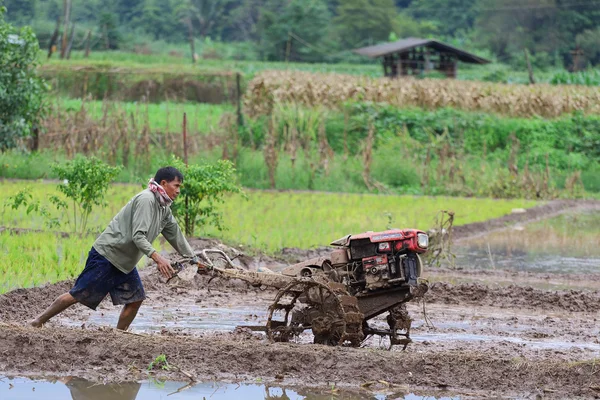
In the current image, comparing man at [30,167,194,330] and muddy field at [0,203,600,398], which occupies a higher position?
man at [30,167,194,330]

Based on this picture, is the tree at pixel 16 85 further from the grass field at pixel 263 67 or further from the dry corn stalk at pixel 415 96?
the grass field at pixel 263 67

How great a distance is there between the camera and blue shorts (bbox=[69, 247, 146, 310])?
25.1ft

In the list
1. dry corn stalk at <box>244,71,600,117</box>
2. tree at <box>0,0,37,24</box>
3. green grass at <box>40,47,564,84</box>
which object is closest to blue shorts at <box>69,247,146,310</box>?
dry corn stalk at <box>244,71,600,117</box>

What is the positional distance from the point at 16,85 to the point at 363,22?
1794 inches

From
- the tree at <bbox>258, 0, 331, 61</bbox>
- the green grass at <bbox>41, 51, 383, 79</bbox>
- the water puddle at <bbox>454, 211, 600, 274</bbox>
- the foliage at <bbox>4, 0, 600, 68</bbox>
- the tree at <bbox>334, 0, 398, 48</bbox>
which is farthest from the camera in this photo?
the tree at <bbox>334, 0, 398, 48</bbox>

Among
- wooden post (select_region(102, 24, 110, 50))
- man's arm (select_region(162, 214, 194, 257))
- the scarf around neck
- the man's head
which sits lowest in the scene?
man's arm (select_region(162, 214, 194, 257))

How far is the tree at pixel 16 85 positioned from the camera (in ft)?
65.6

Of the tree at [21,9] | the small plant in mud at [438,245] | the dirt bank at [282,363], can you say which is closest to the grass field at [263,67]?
the tree at [21,9]

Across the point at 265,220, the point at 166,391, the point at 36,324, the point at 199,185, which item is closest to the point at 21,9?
the point at 265,220

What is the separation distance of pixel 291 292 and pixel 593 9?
185 ft

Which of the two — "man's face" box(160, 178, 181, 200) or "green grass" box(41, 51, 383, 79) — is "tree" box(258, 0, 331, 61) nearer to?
"green grass" box(41, 51, 383, 79)

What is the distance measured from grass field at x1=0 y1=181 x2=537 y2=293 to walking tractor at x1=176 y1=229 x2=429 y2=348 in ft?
10.6

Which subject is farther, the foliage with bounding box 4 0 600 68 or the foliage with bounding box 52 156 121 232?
the foliage with bounding box 4 0 600 68

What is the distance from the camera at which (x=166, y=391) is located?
6707 millimetres
